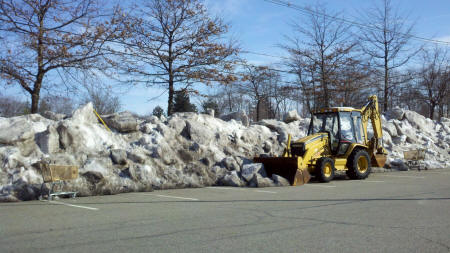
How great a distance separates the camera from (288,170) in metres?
15.2

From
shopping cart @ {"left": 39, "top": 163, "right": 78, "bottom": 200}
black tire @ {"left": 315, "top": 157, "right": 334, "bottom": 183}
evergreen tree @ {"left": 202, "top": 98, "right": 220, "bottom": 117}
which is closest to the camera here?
shopping cart @ {"left": 39, "top": 163, "right": 78, "bottom": 200}

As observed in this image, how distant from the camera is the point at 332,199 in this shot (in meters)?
10.5

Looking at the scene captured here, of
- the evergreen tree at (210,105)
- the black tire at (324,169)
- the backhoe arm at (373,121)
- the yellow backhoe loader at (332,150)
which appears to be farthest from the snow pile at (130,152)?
the evergreen tree at (210,105)

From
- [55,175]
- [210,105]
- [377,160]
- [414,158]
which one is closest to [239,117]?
[377,160]

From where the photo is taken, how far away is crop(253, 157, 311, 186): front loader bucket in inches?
580

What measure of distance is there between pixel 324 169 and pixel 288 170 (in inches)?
53.4

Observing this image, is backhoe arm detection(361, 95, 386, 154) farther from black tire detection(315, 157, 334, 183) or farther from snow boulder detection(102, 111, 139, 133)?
snow boulder detection(102, 111, 139, 133)

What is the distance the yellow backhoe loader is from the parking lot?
3.31m

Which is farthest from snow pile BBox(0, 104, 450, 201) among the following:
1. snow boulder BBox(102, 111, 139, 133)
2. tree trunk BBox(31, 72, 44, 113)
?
tree trunk BBox(31, 72, 44, 113)

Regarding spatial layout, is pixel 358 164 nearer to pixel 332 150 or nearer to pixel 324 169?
pixel 332 150

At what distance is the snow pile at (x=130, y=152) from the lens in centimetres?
1341

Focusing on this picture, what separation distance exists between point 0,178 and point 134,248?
30.2 ft

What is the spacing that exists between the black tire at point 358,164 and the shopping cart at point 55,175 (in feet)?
33.4

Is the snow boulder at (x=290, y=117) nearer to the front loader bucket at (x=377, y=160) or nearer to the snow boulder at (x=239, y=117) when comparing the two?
the snow boulder at (x=239, y=117)
